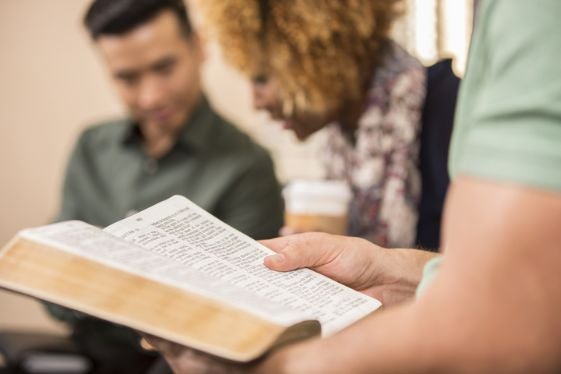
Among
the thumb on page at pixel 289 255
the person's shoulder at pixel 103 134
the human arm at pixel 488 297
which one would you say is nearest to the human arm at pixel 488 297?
the human arm at pixel 488 297

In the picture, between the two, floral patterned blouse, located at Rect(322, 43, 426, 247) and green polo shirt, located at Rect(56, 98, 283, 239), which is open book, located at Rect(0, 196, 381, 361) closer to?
floral patterned blouse, located at Rect(322, 43, 426, 247)

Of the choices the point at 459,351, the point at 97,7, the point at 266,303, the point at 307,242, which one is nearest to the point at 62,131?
the point at 97,7

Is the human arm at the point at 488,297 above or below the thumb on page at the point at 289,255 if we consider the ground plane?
above

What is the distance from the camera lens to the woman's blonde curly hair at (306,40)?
4.23 feet

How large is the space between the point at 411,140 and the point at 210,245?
815mm

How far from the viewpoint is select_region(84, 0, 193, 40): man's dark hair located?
1663 millimetres

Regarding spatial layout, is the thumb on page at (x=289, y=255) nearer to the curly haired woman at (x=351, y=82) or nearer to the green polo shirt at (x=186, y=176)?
the curly haired woman at (x=351, y=82)

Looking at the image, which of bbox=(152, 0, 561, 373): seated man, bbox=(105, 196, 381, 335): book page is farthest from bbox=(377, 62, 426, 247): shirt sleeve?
bbox=(152, 0, 561, 373): seated man

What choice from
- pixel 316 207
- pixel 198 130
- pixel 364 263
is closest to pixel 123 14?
pixel 198 130

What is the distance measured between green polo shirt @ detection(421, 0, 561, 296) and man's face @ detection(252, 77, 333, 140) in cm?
99

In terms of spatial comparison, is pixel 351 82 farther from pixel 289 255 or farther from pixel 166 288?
pixel 166 288

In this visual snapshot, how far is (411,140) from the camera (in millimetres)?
1404

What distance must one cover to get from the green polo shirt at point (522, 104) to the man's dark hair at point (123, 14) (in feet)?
4.41

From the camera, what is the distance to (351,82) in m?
1.45
